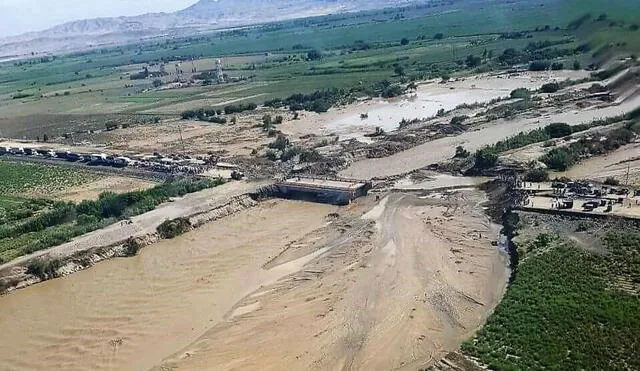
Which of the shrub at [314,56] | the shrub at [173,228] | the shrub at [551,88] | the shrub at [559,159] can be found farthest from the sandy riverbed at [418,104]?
the shrub at [314,56]

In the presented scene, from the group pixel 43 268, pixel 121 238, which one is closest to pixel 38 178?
pixel 121 238

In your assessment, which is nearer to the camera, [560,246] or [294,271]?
[560,246]

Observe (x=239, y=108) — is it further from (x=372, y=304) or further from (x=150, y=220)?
(x=372, y=304)

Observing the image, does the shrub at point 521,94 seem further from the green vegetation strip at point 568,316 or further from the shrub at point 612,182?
the green vegetation strip at point 568,316

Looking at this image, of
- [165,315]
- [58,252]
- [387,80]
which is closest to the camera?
[165,315]

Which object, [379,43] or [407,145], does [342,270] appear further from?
[379,43]

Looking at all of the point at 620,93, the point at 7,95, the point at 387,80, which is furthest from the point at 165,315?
the point at 7,95

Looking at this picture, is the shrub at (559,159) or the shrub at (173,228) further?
the shrub at (559,159)
